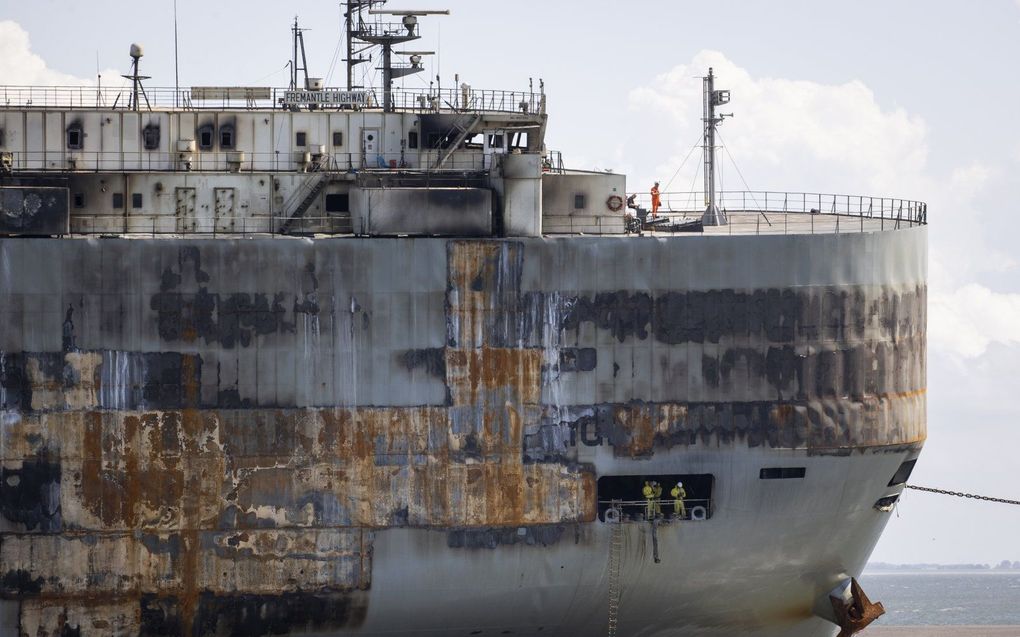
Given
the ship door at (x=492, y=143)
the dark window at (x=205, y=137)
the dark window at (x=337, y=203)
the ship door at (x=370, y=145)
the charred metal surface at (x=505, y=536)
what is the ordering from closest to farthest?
1. the charred metal surface at (x=505, y=536)
2. the dark window at (x=337, y=203)
3. the dark window at (x=205, y=137)
4. the ship door at (x=370, y=145)
5. the ship door at (x=492, y=143)

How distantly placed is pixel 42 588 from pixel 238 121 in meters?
11.6

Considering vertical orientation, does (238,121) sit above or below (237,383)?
above

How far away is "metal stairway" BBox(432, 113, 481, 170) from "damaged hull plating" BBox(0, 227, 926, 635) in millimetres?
3686

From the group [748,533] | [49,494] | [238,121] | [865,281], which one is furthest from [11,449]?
[865,281]

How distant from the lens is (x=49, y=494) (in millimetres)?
37281

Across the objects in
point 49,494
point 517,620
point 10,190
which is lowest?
point 517,620

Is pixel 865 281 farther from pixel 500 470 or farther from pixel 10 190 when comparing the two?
pixel 10 190

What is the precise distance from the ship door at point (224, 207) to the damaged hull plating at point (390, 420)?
2.47 m

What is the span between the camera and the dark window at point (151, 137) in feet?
134

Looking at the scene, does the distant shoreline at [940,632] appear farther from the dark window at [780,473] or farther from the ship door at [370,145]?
the ship door at [370,145]

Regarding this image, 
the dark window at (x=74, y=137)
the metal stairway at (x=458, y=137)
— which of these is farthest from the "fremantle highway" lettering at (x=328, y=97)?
the dark window at (x=74, y=137)

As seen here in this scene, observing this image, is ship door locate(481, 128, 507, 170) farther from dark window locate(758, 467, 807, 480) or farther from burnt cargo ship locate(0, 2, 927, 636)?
dark window locate(758, 467, 807, 480)

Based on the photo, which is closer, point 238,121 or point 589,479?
point 589,479

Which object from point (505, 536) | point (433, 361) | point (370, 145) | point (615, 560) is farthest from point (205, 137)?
point (615, 560)
